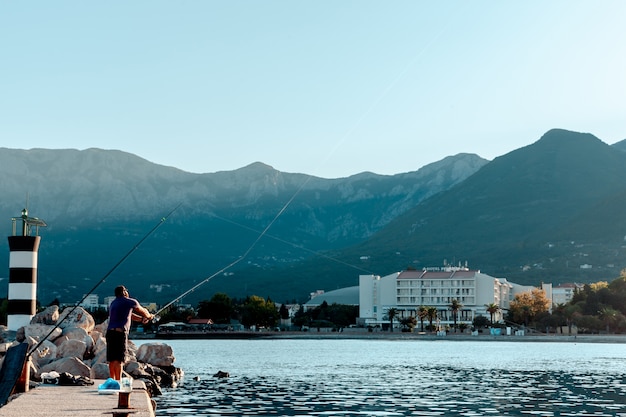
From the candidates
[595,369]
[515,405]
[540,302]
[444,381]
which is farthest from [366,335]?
[515,405]

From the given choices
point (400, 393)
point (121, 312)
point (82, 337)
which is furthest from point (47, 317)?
point (121, 312)

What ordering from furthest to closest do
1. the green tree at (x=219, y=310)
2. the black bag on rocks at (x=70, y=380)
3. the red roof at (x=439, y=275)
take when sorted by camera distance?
the green tree at (x=219, y=310), the red roof at (x=439, y=275), the black bag on rocks at (x=70, y=380)

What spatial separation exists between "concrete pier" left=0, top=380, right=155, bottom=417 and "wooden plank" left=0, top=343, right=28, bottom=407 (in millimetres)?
308

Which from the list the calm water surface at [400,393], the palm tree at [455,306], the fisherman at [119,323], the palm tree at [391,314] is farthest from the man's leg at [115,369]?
the palm tree at [455,306]

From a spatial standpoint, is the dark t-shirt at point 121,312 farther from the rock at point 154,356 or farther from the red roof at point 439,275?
the red roof at point 439,275

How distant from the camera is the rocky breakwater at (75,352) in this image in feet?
85.4

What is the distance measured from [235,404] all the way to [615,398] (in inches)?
493

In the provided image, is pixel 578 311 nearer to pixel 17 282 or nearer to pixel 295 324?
pixel 295 324

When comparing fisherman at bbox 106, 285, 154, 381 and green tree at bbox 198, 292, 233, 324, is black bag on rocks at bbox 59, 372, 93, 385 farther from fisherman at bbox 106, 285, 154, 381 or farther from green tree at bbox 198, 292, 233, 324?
green tree at bbox 198, 292, 233, 324

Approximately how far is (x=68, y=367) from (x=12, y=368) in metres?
6.90

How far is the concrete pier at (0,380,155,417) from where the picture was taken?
15.2 m

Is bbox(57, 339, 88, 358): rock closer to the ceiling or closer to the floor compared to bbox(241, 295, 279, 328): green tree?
closer to the floor

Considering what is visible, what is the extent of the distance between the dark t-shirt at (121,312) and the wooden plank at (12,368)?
2.09 metres

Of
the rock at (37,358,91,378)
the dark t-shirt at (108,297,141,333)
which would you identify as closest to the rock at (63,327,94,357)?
the rock at (37,358,91,378)
